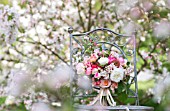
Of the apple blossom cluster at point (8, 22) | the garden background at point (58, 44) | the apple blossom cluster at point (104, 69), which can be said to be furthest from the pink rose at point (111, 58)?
the garden background at point (58, 44)

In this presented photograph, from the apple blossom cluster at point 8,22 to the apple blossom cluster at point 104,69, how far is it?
622 mm

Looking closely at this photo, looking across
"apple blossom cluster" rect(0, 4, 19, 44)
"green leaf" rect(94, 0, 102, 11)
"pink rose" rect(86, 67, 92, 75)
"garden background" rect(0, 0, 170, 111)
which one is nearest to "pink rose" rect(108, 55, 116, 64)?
"pink rose" rect(86, 67, 92, 75)

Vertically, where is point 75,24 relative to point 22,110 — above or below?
above

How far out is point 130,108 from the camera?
2.51 meters

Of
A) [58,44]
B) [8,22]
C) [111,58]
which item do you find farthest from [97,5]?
[111,58]

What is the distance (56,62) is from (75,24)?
481 mm

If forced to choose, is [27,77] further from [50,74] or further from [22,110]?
[22,110]

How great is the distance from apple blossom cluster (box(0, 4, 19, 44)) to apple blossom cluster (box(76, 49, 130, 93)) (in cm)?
62

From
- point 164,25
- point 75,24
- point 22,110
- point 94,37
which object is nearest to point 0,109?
point 22,110

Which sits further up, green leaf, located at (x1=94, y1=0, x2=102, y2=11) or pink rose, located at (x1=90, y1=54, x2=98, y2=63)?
green leaf, located at (x1=94, y1=0, x2=102, y2=11)

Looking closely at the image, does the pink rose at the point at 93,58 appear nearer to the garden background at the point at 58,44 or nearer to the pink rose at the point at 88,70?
the pink rose at the point at 88,70

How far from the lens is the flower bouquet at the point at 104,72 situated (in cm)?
263

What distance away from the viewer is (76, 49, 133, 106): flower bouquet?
8.62 feet

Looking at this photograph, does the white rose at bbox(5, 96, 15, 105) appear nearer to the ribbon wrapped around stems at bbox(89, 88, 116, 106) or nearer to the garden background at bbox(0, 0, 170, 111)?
the garden background at bbox(0, 0, 170, 111)
